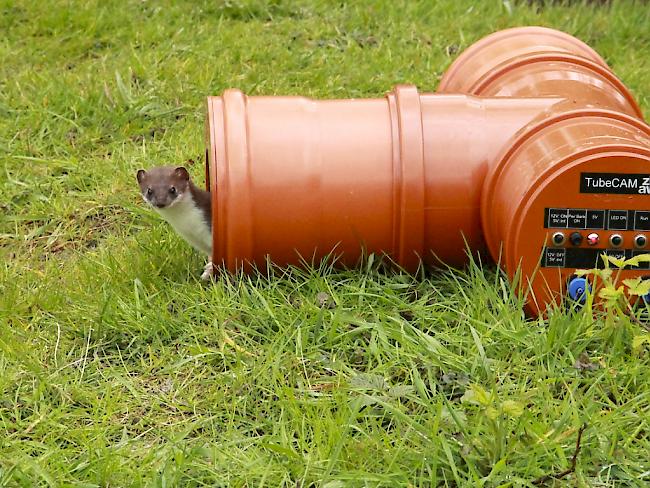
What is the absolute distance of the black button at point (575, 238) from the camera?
332 cm

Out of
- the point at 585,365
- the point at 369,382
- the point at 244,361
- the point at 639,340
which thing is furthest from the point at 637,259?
the point at 244,361

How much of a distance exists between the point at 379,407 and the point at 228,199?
3.37ft

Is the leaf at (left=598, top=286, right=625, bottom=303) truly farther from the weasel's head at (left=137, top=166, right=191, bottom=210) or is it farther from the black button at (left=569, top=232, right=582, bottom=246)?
the weasel's head at (left=137, top=166, right=191, bottom=210)

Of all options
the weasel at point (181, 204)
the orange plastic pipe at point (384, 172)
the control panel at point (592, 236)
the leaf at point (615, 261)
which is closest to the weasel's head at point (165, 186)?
the weasel at point (181, 204)

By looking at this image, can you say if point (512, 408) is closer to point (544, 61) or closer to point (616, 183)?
point (616, 183)

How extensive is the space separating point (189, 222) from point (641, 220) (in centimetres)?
186

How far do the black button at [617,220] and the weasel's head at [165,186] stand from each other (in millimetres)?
1806

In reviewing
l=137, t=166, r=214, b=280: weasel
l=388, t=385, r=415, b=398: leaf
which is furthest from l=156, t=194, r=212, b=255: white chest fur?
l=388, t=385, r=415, b=398: leaf

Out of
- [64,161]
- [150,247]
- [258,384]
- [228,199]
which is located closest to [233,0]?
[64,161]

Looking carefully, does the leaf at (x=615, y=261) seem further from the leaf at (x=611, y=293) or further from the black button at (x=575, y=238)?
the black button at (x=575, y=238)

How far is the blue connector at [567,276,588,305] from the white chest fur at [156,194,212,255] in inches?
60.3

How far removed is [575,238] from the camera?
3320mm

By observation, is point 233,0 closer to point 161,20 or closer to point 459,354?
point 161,20

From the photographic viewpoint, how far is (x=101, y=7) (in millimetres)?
6641
